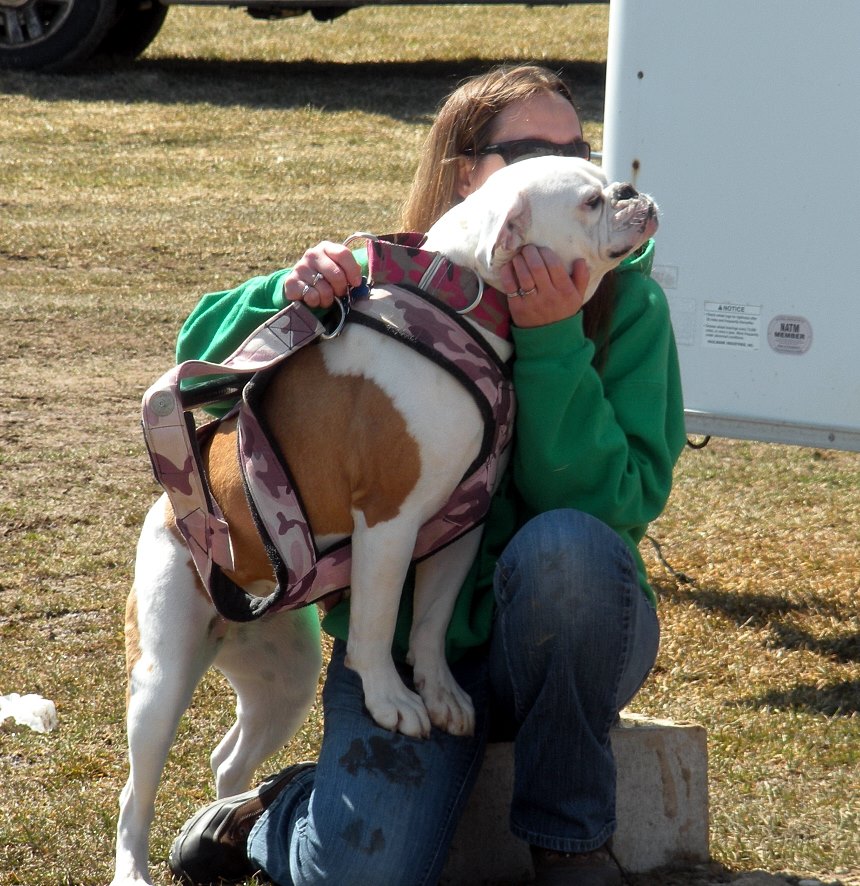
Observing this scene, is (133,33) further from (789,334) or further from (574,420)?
(574,420)

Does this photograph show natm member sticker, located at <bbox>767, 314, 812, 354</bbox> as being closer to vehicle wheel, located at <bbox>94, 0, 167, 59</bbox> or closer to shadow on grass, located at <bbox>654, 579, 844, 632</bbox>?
shadow on grass, located at <bbox>654, 579, 844, 632</bbox>

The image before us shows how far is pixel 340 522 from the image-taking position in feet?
7.91

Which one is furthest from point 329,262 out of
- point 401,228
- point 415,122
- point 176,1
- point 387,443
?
point 176,1

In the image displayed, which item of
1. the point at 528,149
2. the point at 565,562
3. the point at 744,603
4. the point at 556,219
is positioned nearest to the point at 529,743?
the point at 565,562

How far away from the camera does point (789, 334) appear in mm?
3719

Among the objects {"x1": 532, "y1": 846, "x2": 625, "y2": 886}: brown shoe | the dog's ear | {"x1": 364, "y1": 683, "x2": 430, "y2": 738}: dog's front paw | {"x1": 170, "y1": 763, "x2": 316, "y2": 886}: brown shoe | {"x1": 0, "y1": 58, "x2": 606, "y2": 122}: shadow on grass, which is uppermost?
the dog's ear

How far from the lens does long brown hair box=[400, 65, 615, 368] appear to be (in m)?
2.59

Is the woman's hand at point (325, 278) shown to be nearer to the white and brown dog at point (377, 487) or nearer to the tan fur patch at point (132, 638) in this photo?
the white and brown dog at point (377, 487)

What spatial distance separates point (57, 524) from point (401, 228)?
1981 mm

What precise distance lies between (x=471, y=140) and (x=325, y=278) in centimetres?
49

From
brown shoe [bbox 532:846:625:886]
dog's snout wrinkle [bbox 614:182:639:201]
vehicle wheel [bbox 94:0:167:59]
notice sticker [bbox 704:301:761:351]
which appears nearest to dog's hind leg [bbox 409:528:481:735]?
brown shoe [bbox 532:846:625:886]

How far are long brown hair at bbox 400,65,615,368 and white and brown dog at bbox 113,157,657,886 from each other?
146 mm

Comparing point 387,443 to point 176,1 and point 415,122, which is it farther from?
point 176,1

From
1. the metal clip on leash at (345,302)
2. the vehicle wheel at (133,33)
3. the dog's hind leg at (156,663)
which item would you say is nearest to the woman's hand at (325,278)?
the metal clip on leash at (345,302)
